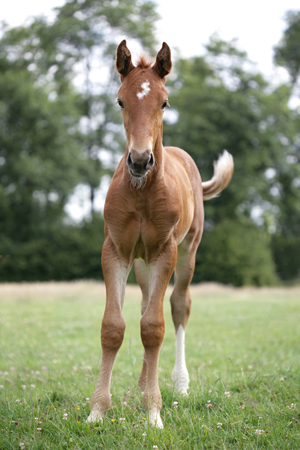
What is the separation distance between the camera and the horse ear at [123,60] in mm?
3289

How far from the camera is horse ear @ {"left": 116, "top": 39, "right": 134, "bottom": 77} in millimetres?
3289

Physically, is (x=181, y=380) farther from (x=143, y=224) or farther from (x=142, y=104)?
(x=142, y=104)

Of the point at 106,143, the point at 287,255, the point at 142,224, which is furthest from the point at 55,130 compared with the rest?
the point at 142,224

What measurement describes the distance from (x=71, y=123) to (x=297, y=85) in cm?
1831

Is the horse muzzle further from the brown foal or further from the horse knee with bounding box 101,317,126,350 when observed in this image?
the horse knee with bounding box 101,317,126,350

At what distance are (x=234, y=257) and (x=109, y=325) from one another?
2520cm

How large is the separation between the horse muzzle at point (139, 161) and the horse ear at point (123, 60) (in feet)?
2.86

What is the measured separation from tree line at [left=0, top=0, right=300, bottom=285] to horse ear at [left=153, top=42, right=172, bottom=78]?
24.0 metres

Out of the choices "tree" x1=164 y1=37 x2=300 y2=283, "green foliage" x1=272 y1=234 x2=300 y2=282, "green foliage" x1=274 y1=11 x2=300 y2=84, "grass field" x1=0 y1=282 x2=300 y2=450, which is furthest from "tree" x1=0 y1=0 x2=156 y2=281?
"grass field" x1=0 y1=282 x2=300 y2=450

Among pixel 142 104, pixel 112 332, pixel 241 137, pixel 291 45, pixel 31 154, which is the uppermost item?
pixel 291 45

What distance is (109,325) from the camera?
326cm

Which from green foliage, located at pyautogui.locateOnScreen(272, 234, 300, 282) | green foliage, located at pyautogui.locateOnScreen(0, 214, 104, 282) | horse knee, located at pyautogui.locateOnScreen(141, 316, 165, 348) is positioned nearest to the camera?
horse knee, located at pyautogui.locateOnScreen(141, 316, 165, 348)

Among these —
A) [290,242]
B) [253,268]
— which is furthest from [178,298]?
[290,242]

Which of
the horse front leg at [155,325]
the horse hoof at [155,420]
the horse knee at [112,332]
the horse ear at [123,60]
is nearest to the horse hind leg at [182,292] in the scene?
the horse front leg at [155,325]
